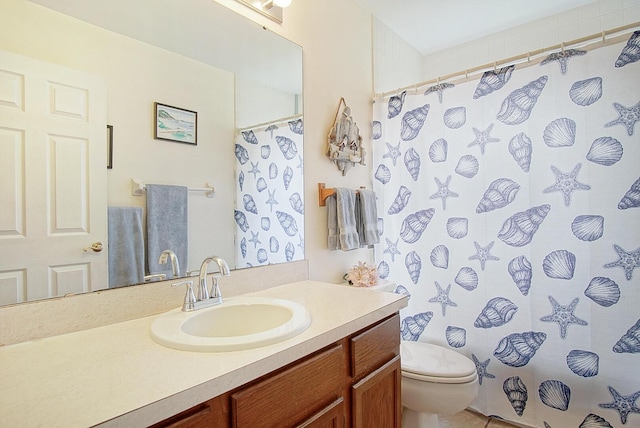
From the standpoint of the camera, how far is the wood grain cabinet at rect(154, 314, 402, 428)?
68 centimetres

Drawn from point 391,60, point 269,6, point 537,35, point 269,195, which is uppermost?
point 537,35

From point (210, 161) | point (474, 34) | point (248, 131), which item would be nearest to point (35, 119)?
point (210, 161)

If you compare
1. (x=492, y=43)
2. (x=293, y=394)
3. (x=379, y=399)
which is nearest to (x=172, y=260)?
(x=293, y=394)

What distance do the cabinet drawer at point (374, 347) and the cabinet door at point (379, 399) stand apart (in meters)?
0.03

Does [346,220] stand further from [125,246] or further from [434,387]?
[125,246]

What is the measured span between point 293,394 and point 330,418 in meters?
0.18

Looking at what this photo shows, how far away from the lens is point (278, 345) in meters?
0.79

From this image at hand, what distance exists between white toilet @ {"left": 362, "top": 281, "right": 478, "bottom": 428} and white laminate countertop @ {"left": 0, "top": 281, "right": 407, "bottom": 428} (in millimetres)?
729

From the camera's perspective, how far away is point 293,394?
2.64ft

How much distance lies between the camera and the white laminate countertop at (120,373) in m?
0.54

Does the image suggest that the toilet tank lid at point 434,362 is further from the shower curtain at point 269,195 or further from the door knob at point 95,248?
the door knob at point 95,248

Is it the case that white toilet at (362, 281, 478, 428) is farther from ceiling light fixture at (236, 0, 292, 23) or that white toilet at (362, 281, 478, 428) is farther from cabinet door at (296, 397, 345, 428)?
ceiling light fixture at (236, 0, 292, 23)

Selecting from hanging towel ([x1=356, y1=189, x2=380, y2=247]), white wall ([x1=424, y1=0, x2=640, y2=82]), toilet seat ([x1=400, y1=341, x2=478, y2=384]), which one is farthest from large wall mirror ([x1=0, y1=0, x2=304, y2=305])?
white wall ([x1=424, y1=0, x2=640, y2=82])

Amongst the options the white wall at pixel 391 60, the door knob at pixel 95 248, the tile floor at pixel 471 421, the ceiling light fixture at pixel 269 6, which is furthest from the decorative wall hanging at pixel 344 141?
the tile floor at pixel 471 421
